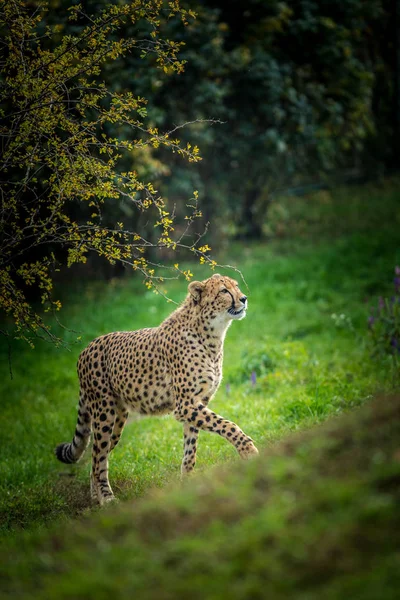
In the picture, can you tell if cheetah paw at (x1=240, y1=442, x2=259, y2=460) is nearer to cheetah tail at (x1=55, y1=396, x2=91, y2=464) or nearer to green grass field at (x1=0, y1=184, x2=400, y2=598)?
green grass field at (x1=0, y1=184, x2=400, y2=598)

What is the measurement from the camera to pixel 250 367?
33.2ft

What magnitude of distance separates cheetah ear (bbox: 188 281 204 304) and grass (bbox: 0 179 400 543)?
115 centimetres

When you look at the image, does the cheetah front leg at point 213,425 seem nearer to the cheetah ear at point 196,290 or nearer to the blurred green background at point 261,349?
the blurred green background at point 261,349

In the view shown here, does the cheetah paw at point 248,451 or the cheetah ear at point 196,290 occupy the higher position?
the cheetah ear at point 196,290

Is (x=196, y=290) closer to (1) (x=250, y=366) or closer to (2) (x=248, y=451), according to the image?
(2) (x=248, y=451)

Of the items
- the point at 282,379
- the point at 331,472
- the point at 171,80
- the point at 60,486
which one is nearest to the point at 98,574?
the point at 331,472

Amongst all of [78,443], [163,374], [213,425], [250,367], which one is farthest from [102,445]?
[250,367]

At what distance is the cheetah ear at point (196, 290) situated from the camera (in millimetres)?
6824

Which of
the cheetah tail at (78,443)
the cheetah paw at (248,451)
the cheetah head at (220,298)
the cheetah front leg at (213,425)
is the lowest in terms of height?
the cheetah paw at (248,451)

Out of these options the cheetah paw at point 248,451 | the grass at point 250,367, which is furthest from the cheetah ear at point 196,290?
the cheetah paw at point 248,451

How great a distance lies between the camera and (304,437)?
187 inches

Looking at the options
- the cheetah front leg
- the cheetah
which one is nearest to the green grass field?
the cheetah front leg

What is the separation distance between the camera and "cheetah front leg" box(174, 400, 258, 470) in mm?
5992

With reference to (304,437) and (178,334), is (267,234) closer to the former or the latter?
(178,334)
